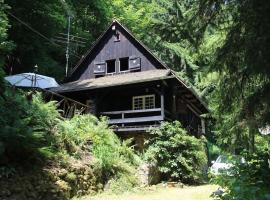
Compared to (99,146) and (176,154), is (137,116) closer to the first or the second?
(176,154)

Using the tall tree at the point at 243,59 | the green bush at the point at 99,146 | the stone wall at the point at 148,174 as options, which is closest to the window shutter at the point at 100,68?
the green bush at the point at 99,146

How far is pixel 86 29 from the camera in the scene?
136 feet

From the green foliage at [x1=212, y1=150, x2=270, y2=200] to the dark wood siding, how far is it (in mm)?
18214

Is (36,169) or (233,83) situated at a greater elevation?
(233,83)

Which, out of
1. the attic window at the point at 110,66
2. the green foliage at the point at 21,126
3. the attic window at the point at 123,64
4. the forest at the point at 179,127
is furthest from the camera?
the attic window at the point at 110,66

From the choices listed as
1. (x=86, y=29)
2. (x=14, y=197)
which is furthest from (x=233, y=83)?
(x=86, y=29)

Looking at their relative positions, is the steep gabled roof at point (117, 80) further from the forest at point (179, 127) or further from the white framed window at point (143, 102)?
the forest at point (179, 127)

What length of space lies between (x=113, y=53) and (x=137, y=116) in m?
4.94

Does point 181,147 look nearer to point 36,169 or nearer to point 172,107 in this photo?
point 172,107

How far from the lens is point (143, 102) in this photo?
24016 mm

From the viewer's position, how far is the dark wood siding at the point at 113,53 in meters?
25.1

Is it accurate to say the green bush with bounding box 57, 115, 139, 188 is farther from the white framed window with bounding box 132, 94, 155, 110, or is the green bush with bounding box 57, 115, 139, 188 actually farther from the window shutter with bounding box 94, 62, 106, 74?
the window shutter with bounding box 94, 62, 106, 74

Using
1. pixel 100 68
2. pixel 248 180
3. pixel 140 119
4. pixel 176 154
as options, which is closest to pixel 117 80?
pixel 140 119

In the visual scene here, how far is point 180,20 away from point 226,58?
1097mm
